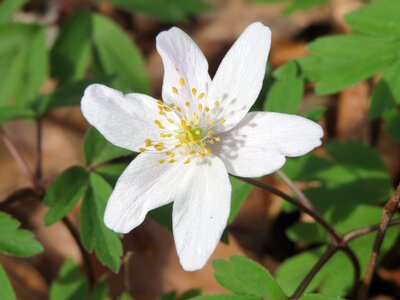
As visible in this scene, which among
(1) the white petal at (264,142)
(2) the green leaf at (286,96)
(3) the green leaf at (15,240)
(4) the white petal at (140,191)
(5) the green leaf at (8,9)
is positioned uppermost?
(1) the white petal at (264,142)

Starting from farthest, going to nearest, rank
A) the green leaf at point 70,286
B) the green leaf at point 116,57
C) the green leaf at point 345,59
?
the green leaf at point 116,57
the green leaf at point 70,286
the green leaf at point 345,59

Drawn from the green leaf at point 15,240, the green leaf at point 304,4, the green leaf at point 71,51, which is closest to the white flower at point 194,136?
the green leaf at point 15,240

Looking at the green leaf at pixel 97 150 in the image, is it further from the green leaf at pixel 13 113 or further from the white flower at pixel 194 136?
the green leaf at pixel 13 113

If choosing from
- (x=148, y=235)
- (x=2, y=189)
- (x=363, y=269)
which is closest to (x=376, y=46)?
(x=363, y=269)

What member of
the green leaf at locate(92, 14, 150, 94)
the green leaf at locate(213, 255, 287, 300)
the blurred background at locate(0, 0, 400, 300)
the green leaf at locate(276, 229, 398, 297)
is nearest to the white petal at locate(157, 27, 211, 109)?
the green leaf at locate(213, 255, 287, 300)

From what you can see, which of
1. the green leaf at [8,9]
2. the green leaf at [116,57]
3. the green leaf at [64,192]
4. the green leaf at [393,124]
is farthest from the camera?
the green leaf at [116,57]

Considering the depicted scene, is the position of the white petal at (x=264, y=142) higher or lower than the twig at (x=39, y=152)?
higher
